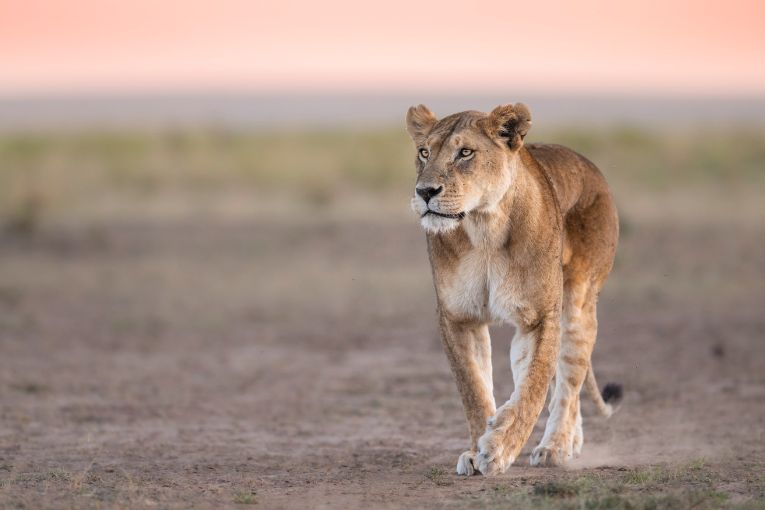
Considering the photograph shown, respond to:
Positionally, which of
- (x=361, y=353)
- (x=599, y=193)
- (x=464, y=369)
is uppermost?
(x=599, y=193)

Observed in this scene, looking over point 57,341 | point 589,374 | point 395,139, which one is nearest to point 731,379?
point 589,374

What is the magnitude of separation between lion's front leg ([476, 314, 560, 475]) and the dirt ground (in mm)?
152

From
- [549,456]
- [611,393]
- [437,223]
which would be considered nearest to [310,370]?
[611,393]

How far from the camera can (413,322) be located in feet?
39.4

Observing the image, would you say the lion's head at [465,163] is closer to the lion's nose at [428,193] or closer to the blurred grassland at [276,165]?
the lion's nose at [428,193]

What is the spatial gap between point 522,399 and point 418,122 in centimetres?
137

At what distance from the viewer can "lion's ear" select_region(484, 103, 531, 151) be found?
18.6 ft

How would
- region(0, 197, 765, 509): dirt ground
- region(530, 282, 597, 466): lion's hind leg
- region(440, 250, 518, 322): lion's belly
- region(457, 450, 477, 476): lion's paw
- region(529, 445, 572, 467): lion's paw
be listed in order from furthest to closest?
region(530, 282, 597, 466): lion's hind leg, region(529, 445, 572, 467): lion's paw, region(0, 197, 765, 509): dirt ground, region(457, 450, 477, 476): lion's paw, region(440, 250, 518, 322): lion's belly

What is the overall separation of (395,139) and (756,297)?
2448 centimetres

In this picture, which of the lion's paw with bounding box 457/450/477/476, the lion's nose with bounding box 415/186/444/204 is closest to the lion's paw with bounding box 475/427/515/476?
the lion's paw with bounding box 457/450/477/476

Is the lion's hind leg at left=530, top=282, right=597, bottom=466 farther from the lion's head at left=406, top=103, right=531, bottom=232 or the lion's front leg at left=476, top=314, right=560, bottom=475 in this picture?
the lion's head at left=406, top=103, right=531, bottom=232

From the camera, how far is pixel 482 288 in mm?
5602

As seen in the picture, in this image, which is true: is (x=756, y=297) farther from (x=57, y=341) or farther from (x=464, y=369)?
(x=464, y=369)

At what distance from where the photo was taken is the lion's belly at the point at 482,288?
558cm
